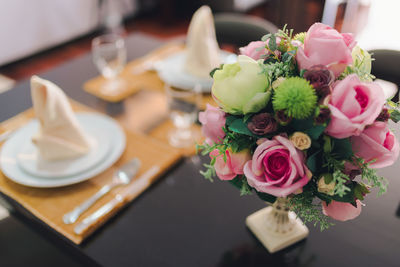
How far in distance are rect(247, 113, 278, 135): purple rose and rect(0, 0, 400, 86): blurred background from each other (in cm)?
199

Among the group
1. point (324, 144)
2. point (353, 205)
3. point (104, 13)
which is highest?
point (324, 144)

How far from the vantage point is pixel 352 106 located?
1.42ft

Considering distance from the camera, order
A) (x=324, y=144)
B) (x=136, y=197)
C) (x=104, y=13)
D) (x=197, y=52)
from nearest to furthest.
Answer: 1. (x=324, y=144)
2. (x=136, y=197)
3. (x=197, y=52)
4. (x=104, y=13)

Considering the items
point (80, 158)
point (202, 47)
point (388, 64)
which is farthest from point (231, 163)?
point (388, 64)

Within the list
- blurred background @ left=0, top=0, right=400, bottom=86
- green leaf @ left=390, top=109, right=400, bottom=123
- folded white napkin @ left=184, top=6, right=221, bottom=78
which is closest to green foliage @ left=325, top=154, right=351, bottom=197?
green leaf @ left=390, top=109, right=400, bottom=123

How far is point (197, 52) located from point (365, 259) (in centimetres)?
78

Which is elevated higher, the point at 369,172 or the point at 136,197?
the point at 369,172

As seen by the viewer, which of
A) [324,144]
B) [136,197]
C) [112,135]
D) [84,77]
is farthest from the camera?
[84,77]

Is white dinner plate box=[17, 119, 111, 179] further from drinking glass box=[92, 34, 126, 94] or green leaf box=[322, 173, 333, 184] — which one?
green leaf box=[322, 173, 333, 184]

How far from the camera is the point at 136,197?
30.0 inches

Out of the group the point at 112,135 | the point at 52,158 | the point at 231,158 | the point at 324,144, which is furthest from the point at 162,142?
the point at 324,144

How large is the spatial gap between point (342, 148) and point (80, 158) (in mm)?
612

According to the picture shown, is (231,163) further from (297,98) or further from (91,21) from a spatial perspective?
(91,21)

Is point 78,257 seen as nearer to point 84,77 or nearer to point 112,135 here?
point 112,135
